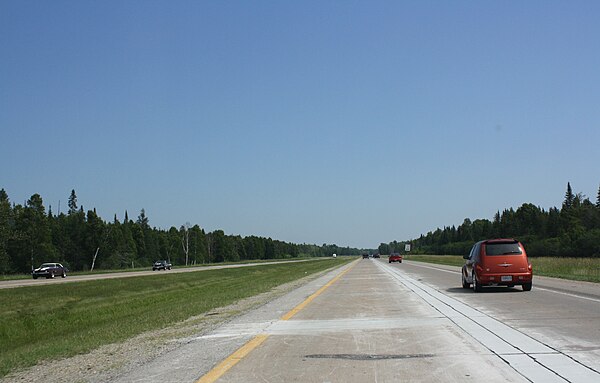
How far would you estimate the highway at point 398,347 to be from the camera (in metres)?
7.56

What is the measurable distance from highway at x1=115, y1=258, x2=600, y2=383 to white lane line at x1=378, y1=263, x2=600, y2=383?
0.5 inches

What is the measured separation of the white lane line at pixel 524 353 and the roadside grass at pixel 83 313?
23.6 ft

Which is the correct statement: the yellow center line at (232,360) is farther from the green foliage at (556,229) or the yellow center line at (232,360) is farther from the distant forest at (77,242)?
the green foliage at (556,229)

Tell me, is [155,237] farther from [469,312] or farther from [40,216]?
[469,312]

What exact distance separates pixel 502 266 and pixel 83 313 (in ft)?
61.5

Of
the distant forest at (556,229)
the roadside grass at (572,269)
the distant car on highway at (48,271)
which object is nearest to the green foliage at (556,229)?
the distant forest at (556,229)

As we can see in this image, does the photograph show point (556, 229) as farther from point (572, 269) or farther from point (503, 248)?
point (503, 248)

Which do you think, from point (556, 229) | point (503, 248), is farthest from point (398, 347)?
point (556, 229)

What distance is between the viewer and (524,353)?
28.8 ft

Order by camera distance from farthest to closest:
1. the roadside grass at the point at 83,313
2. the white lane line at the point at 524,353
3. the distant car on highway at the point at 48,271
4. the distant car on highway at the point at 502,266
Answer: the distant car on highway at the point at 48,271 < the distant car on highway at the point at 502,266 < the roadside grass at the point at 83,313 < the white lane line at the point at 524,353

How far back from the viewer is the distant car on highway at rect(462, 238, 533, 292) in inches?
850

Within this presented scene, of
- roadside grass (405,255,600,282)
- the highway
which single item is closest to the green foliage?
roadside grass (405,255,600,282)

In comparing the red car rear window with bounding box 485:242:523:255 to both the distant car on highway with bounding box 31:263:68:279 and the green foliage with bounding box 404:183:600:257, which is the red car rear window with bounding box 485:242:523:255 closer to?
the distant car on highway with bounding box 31:263:68:279

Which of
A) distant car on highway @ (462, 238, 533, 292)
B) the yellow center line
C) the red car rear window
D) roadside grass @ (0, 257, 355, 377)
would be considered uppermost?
the red car rear window
